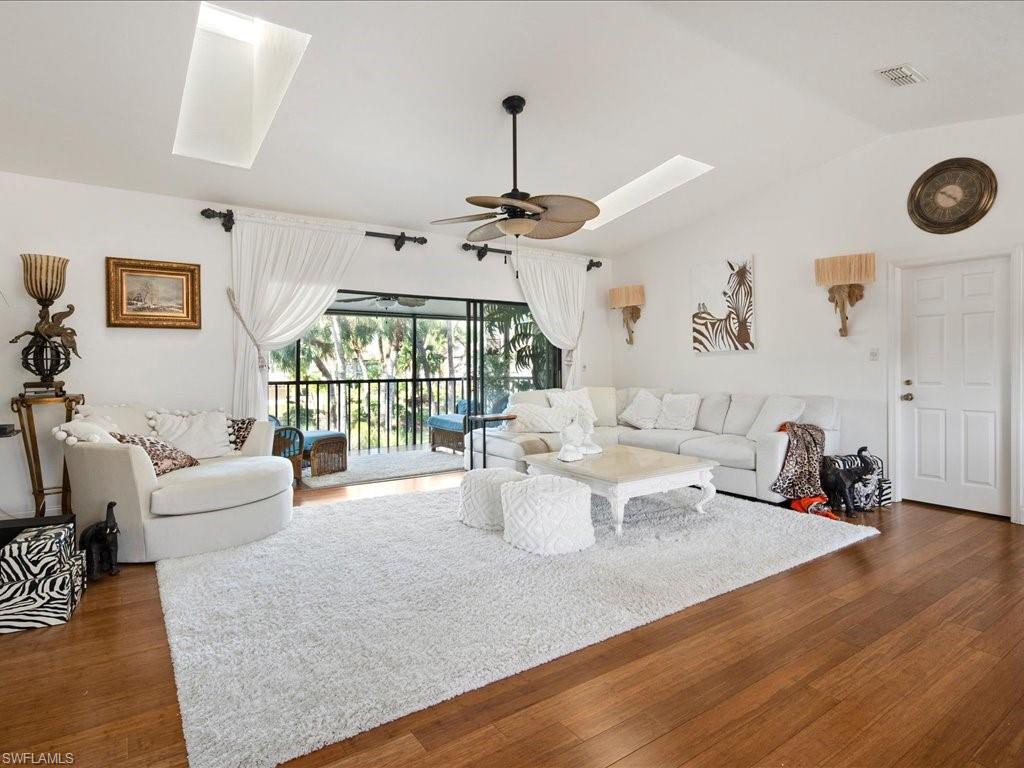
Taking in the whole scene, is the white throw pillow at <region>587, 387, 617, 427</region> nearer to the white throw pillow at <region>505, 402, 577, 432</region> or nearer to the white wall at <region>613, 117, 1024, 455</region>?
the white throw pillow at <region>505, 402, 577, 432</region>

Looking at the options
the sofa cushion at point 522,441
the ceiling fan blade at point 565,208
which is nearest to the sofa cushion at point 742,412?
the sofa cushion at point 522,441

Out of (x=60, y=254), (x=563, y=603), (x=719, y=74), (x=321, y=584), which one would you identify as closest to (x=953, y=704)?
(x=563, y=603)

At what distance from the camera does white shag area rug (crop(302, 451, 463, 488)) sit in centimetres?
561

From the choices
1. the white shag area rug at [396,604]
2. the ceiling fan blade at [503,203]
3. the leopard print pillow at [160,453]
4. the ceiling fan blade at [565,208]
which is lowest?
the white shag area rug at [396,604]

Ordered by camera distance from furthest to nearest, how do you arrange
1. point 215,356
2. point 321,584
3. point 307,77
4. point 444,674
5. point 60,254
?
1. point 215,356
2. point 60,254
3. point 307,77
4. point 321,584
5. point 444,674

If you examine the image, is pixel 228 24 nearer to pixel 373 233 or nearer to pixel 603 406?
pixel 373 233

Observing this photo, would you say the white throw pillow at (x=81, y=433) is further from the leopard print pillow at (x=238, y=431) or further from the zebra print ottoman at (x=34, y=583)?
the leopard print pillow at (x=238, y=431)

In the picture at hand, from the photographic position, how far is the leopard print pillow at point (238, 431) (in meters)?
4.28

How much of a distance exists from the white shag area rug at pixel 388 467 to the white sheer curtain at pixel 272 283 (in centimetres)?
114

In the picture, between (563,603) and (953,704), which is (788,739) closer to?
(953,704)

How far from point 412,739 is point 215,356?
3984 mm

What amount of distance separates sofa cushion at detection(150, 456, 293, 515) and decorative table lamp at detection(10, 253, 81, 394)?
3.91ft

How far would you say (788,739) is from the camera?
167 cm

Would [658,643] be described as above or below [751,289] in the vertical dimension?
below
